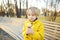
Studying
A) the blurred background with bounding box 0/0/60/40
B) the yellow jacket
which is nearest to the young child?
the yellow jacket

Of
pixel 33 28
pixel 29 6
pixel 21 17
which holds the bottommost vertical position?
pixel 21 17

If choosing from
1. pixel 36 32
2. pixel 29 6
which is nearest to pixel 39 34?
pixel 36 32

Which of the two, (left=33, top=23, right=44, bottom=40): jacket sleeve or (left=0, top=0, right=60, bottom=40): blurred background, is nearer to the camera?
(left=33, top=23, right=44, bottom=40): jacket sleeve

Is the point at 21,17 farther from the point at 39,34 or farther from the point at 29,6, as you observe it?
the point at 39,34

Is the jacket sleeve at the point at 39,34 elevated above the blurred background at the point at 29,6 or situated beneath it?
situated beneath

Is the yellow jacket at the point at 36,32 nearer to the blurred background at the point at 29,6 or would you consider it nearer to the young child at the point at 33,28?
the young child at the point at 33,28

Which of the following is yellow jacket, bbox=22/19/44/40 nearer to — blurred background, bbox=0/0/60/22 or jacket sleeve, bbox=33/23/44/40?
jacket sleeve, bbox=33/23/44/40

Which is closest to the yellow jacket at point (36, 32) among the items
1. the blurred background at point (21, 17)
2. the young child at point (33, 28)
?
the young child at point (33, 28)

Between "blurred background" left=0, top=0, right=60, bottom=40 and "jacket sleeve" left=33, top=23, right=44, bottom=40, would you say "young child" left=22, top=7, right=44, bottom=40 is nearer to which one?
"jacket sleeve" left=33, top=23, right=44, bottom=40

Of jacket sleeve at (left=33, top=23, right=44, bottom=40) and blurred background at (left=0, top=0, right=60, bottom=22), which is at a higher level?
blurred background at (left=0, top=0, right=60, bottom=22)

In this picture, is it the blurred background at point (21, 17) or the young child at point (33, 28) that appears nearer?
the young child at point (33, 28)

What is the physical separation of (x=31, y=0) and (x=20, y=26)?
71cm

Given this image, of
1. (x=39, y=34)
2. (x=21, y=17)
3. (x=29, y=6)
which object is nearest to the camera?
(x=39, y=34)

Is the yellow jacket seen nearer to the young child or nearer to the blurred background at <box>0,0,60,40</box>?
the young child
